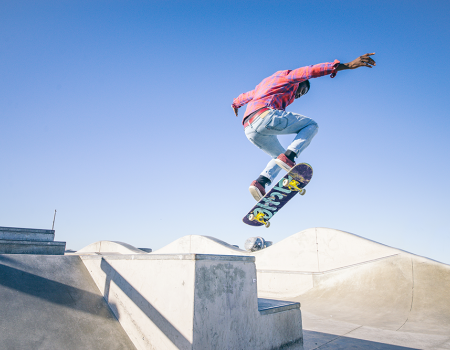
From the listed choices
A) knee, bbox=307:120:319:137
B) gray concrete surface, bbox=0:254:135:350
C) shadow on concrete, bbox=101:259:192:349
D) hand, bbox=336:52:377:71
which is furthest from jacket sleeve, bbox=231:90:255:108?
gray concrete surface, bbox=0:254:135:350

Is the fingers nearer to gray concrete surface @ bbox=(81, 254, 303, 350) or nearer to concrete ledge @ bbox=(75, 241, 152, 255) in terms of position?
gray concrete surface @ bbox=(81, 254, 303, 350)

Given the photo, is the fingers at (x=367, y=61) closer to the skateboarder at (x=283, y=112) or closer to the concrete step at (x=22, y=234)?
the skateboarder at (x=283, y=112)

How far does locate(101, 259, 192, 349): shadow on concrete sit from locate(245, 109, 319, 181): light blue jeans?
345cm

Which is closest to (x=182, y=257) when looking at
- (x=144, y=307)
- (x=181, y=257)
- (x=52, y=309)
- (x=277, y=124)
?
(x=181, y=257)

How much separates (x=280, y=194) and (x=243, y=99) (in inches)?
91.0

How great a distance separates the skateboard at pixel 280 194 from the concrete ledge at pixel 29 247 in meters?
4.13

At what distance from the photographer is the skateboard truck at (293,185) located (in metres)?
5.97

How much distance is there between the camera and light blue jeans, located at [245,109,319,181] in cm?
502

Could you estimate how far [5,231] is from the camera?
15.7 ft

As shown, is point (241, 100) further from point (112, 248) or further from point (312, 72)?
point (112, 248)

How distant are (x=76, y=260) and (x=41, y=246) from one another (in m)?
1.24

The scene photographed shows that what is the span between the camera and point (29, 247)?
442 centimetres

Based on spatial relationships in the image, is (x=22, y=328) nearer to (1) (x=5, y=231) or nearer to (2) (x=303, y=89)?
(1) (x=5, y=231)

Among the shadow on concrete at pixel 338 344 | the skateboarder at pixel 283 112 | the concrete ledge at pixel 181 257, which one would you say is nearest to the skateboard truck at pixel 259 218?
the skateboarder at pixel 283 112
